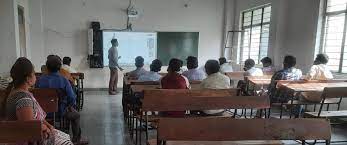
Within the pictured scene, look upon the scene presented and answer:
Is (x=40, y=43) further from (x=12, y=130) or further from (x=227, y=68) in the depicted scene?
(x=12, y=130)

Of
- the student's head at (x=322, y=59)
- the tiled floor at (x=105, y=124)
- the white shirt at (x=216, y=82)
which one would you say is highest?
the student's head at (x=322, y=59)

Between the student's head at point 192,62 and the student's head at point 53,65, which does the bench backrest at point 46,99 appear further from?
the student's head at point 192,62

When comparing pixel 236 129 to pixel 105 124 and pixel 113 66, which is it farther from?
pixel 113 66

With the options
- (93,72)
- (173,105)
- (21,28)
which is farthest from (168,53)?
(173,105)

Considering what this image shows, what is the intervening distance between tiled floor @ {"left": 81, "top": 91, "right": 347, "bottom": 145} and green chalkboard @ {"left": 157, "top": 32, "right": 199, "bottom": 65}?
219 centimetres

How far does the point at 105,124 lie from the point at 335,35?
160 inches

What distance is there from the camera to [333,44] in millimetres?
4969

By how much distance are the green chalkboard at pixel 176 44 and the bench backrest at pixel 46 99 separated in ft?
17.5

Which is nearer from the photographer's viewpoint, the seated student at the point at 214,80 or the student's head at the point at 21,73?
the student's head at the point at 21,73

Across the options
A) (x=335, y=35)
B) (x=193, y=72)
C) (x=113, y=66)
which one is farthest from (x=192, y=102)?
(x=113, y=66)

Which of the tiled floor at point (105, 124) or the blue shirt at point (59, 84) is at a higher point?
the blue shirt at point (59, 84)

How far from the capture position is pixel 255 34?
7.29m

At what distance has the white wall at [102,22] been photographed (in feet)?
24.3

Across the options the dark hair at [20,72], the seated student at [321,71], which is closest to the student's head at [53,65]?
the dark hair at [20,72]
